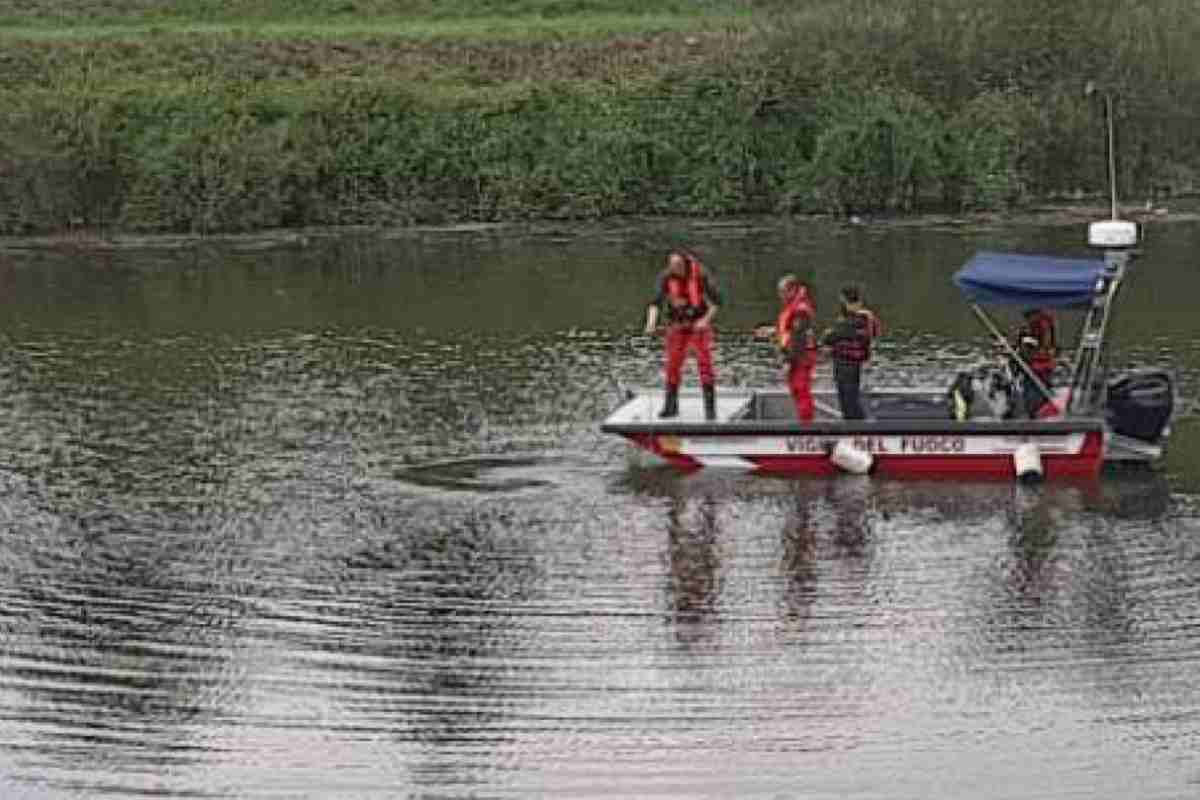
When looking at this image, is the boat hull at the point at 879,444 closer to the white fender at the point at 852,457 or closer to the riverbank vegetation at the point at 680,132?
the white fender at the point at 852,457

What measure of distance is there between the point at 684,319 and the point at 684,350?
11.1 inches

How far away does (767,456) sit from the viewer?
1948 cm

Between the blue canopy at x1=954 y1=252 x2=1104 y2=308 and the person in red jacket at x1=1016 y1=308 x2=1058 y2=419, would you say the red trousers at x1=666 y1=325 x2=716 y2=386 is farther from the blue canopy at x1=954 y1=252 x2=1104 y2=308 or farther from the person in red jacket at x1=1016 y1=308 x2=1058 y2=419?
the person in red jacket at x1=1016 y1=308 x2=1058 y2=419

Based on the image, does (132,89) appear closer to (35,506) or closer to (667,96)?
(667,96)

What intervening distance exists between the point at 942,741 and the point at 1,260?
28.5m

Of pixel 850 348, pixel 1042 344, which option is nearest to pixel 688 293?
pixel 850 348

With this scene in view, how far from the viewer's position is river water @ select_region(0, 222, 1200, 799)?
12781 mm

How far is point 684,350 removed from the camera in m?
20.1

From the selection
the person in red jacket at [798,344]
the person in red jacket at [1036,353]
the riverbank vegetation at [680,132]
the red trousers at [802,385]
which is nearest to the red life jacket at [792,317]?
the person in red jacket at [798,344]

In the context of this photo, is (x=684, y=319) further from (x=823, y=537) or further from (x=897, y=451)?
(x=823, y=537)

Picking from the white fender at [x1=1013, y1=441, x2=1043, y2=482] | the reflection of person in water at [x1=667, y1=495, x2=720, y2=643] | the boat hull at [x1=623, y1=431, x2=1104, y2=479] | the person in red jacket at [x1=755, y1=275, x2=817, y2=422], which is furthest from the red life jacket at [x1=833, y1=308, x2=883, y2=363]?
the reflection of person in water at [x1=667, y1=495, x2=720, y2=643]

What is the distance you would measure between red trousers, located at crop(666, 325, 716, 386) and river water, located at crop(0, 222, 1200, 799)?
33.8 inches

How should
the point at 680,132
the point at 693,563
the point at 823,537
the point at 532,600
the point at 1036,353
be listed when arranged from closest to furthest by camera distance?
the point at 532,600, the point at 693,563, the point at 823,537, the point at 1036,353, the point at 680,132

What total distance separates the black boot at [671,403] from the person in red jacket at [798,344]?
3.36 feet
